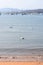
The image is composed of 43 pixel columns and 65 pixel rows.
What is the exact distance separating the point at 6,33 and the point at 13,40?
20cm

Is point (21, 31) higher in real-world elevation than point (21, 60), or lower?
higher

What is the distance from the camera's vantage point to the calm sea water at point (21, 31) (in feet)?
17.1

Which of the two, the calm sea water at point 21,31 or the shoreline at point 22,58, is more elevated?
the calm sea water at point 21,31

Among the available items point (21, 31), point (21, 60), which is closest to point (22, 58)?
point (21, 60)

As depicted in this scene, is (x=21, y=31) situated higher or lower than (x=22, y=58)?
higher

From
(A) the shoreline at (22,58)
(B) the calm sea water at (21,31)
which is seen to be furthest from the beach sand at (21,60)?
(B) the calm sea water at (21,31)

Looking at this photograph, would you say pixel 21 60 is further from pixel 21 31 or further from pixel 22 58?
pixel 21 31

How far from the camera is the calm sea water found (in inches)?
205

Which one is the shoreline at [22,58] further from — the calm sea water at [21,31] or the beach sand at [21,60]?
the calm sea water at [21,31]

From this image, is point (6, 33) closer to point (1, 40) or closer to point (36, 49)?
point (1, 40)

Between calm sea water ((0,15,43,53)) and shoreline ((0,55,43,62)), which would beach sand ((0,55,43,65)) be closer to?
shoreline ((0,55,43,62))

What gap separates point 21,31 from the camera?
530 centimetres

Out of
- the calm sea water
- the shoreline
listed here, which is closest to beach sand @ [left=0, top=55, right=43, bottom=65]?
the shoreline
